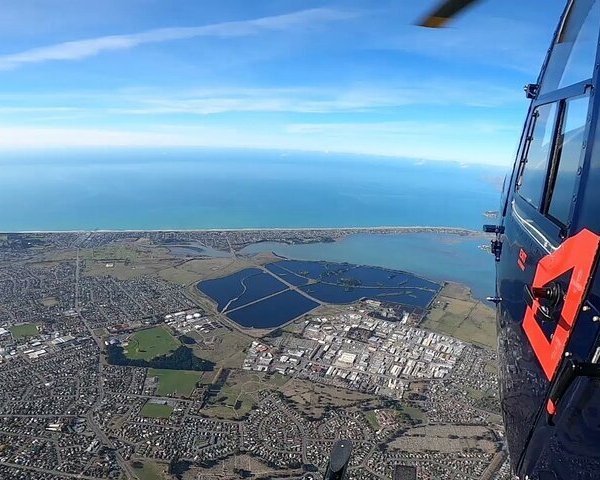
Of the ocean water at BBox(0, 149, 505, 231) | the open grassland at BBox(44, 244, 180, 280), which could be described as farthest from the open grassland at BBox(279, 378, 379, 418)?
the ocean water at BBox(0, 149, 505, 231)

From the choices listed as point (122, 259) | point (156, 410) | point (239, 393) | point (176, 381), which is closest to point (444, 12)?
point (156, 410)

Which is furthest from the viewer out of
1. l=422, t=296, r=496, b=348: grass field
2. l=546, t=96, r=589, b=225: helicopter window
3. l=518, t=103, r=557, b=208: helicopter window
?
l=422, t=296, r=496, b=348: grass field

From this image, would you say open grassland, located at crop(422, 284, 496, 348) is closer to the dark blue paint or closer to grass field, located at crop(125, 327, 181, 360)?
the dark blue paint

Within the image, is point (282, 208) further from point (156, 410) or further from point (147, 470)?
point (147, 470)

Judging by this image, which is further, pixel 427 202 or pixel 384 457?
pixel 427 202

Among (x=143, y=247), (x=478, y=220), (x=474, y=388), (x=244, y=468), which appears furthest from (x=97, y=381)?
(x=478, y=220)

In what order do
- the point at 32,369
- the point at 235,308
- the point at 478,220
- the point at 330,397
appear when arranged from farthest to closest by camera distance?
the point at 478,220
the point at 235,308
the point at 32,369
the point at 330,397

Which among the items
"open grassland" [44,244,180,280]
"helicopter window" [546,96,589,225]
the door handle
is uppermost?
"helicopter window" [546,96,589,225]

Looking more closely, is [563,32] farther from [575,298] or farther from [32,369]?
[32,369]
